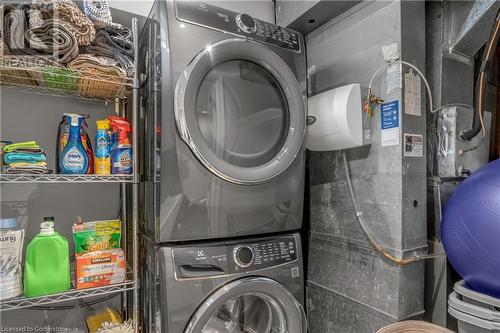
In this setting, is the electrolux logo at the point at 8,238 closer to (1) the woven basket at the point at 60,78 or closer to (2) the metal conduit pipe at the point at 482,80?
(1) the woven basket at the point at 60,78

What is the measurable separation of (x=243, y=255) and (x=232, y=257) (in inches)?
2.2

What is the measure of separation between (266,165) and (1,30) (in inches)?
49.7

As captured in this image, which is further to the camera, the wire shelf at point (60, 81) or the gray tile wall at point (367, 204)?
the gray tile wall at point (367, 204)

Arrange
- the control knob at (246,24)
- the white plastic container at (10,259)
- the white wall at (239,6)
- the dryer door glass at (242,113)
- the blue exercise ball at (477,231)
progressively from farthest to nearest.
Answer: the white wall at (239,6), the control knob at (246,24), the dryer door glass at (242,113), the white plastic container at (10,259), the blue exercise ball at (477,231)

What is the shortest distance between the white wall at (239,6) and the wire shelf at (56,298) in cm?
145

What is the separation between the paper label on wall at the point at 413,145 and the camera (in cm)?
137

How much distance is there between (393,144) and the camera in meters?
1.38

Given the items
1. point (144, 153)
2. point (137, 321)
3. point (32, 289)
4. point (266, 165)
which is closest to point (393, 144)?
point (266, 165)

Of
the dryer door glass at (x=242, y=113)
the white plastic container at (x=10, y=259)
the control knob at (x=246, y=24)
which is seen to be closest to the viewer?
the white plastic container at (x=10, y=259)

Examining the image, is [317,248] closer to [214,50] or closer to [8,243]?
[214,50]

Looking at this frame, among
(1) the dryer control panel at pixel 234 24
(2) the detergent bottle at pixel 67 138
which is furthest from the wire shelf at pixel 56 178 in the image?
(1) the dryer control panel at pixel 234 24

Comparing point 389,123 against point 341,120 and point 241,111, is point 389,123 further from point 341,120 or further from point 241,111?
point 241,111

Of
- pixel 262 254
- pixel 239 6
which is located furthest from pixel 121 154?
pixel 239 6

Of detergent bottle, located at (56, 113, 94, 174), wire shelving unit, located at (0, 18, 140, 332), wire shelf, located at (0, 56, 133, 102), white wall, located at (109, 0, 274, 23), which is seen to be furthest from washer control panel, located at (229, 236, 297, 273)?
white wall, located at (109, 0, 274, 23)
